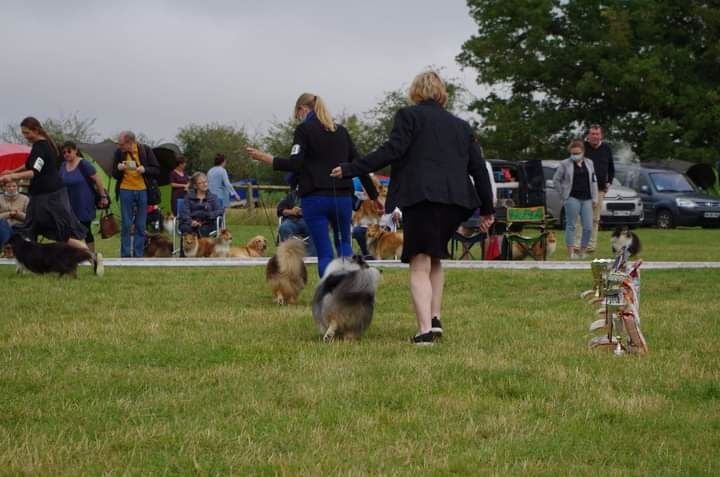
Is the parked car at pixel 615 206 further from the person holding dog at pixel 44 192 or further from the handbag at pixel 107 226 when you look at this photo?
the person holding dog at pixel 44 192

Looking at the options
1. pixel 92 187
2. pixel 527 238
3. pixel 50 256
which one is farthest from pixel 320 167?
pixel 527 238

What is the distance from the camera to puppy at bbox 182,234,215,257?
Result: 51.4 ft

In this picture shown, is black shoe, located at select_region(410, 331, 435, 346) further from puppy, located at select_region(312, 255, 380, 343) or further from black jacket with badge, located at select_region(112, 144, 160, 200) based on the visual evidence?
black jacket with badge, located at select_region(112, 144, 160, 200)

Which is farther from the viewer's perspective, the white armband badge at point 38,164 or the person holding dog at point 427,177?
the white armband badge at point 38,164

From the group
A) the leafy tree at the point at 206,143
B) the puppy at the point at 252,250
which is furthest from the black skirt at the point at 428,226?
the leafy tree at the point at 206,143

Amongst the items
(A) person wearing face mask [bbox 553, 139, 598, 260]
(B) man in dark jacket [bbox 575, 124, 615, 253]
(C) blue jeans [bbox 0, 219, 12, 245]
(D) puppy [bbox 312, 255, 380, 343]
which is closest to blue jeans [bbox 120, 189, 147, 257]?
(C) blue jeans [bbox 0, 219, 12, 245]

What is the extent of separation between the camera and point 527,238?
1530cm

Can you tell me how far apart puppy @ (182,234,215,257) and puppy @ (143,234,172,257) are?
105cm

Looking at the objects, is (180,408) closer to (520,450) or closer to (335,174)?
(520,450)

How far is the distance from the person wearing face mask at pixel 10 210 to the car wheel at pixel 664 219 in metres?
16.9

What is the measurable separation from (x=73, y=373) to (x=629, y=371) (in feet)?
9.59

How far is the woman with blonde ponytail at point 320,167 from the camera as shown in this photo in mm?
8406

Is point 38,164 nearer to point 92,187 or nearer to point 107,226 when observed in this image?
point 92,187

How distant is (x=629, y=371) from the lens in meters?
5.90
